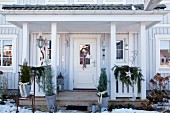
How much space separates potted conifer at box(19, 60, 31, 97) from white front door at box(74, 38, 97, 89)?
→ 3.08 m

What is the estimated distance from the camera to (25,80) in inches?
290

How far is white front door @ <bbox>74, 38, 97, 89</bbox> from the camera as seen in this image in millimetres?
10148

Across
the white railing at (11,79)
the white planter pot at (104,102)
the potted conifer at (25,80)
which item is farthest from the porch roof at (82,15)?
the white railing at (11,79)

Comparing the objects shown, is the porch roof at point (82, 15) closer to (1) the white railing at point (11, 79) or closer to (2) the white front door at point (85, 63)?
(2) the white front door at point (85, 63)

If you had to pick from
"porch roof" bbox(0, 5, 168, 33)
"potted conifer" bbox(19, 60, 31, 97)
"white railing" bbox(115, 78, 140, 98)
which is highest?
"porch roof" bbox(0, 5, 168, 33)

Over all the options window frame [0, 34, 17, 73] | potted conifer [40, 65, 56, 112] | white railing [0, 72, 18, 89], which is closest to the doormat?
potted conifer [40, 65, 56, 112]

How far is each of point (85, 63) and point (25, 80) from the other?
11.2ft

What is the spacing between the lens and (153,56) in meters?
10.4

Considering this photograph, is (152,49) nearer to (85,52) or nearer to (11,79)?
(85,52)

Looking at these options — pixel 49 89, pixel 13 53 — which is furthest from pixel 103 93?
pixel 13 53

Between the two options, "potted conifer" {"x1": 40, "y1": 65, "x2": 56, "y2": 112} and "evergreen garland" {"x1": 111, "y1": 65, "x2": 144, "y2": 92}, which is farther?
"evergreen garland" {"x1": 111, "y1": 65, "x2": 144, "y2": 92}

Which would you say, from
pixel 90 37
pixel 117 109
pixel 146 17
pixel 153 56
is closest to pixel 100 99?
pixel 117 109

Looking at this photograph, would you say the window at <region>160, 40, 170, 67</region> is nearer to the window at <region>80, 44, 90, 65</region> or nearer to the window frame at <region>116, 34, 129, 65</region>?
the window frame at <region>116, 34, 129, 65</region>

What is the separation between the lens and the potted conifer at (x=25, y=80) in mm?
7284
